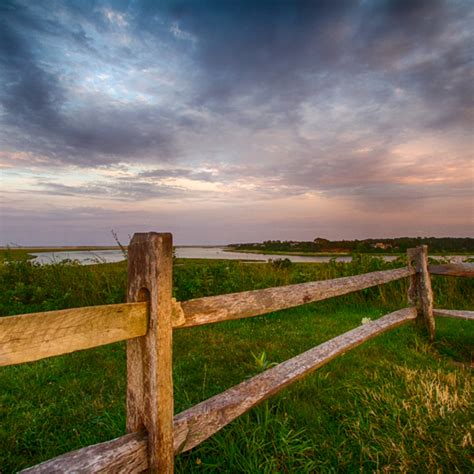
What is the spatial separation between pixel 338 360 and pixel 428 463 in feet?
6.97

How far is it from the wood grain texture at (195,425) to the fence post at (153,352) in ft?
0.31

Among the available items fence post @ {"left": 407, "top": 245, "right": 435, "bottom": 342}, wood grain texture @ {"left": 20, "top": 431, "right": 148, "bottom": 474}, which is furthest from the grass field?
wood grain texture @ {"left": 20, "top": 431, "right": 148, "bottom": 474}

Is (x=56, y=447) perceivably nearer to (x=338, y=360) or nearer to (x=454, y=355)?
(x=338, y=360)

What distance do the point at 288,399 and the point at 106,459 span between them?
2064 mm

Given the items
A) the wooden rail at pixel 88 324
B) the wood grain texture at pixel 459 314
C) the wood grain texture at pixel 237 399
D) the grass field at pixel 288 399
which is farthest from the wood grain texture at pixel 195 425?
the wood grain texture at pixel 459 314

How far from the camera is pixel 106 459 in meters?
1.78

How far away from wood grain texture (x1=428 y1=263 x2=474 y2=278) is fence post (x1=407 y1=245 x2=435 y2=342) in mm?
165

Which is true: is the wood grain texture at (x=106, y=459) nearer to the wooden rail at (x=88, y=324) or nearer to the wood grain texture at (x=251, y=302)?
the wooden rail at (x=88, y=324)

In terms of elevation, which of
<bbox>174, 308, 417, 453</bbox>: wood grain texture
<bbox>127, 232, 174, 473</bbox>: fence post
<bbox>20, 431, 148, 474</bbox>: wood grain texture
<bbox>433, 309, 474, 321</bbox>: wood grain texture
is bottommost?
<bbox>433, 309, 474, 321</bbox>: wood grain texture

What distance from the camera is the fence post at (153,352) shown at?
1914 millimetres

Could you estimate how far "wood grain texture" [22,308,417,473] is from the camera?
1.73m

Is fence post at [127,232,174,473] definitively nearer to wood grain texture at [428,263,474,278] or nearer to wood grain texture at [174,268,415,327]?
wood grain texture at [174,268,415,327]

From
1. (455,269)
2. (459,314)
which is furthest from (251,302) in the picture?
(455,269)

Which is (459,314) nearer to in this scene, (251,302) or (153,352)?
(251,302)
